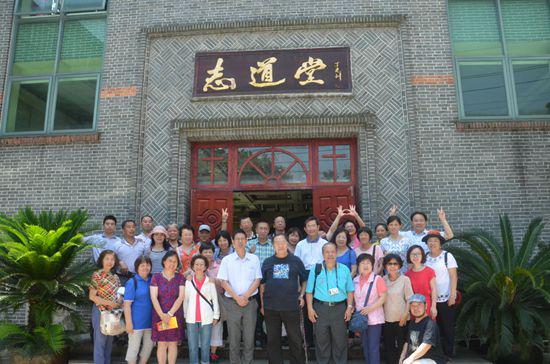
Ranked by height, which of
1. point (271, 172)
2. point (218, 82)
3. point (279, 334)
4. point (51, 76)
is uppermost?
point (51, 76)

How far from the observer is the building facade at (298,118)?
873 centimetres

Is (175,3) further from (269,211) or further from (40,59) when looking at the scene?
(269,211)

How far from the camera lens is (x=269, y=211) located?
45.5ft

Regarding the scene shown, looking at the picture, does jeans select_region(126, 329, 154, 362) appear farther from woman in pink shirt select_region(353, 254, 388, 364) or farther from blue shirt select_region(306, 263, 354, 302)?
woman in pink shirt select_region(353, 254, 388, 364)

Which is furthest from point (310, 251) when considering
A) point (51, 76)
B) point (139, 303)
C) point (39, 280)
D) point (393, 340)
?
point (51, 76)

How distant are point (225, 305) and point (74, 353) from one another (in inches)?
102

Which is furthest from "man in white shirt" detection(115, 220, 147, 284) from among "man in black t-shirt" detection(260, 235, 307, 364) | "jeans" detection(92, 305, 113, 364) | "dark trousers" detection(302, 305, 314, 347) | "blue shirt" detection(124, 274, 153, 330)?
"dark trousers" detection(302, 305, 314, 347)

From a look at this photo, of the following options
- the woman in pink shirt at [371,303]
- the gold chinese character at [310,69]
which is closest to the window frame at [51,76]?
the gold chinese character at [310,69]

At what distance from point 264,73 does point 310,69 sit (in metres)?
0.92

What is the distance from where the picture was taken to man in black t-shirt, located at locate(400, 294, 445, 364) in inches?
190

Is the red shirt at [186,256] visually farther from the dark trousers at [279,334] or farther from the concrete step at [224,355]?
the dark trousers at [279,334]

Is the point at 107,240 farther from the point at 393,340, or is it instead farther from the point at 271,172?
the point at 393,340

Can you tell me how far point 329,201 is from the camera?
29.4ft

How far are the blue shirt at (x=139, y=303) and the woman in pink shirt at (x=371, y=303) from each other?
2611 mm
